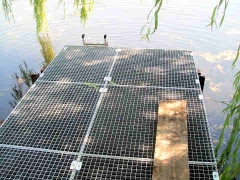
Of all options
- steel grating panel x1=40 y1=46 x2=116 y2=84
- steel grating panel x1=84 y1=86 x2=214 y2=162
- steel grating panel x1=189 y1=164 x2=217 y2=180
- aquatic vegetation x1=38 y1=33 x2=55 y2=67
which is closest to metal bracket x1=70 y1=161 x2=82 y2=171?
steel grating panel x1=84 y1=86 x2=214 y2=162

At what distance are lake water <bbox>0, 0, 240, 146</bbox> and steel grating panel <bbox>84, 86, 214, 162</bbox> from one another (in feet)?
9.49

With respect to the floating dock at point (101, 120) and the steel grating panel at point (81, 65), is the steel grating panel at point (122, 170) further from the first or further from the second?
the steel grating panel at point (81, 65)

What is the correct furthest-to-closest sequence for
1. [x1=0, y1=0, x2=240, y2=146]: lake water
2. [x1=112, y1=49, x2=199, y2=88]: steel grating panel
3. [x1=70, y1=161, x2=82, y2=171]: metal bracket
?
[x1=0, y1=0, x2=240, y2=146]: lake water < [x1=112, y1=49, x2=199, y2=88]: steel grating panel < [x1=70, y1=161, x2=82, y2=171]: metal bracket

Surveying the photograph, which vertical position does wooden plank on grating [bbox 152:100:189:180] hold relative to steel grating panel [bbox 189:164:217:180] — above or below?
above

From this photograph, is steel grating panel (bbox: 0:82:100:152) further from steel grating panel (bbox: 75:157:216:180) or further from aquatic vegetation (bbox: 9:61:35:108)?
aquatic vegetation (bbox: 9:61:35:108)

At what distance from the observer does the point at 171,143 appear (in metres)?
2.80

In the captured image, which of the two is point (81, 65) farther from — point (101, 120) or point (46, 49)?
point (46, 49)

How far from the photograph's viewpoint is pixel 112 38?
9172mm

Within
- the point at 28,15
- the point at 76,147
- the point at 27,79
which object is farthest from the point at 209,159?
the point at 28,15

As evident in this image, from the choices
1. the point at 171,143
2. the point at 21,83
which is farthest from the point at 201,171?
the point at 21,83

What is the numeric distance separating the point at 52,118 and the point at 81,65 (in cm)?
150

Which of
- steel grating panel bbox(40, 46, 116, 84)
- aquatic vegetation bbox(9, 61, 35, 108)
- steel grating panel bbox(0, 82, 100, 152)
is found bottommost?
aquatic vegetation bbox(9, 61, 35, 108)

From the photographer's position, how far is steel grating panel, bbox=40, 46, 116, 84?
412 centimetres

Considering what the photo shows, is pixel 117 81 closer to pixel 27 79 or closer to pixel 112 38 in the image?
pixel 27 79
